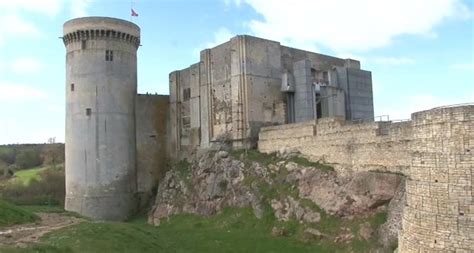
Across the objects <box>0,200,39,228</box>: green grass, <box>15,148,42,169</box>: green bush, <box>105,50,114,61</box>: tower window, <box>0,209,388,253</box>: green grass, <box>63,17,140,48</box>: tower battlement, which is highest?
<box>63,17,140,48</box>: tower battlement

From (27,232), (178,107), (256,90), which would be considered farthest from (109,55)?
(27,232)

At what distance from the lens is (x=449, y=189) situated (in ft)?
46.9

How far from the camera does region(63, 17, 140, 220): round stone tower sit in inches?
1426

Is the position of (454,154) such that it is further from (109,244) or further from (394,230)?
(109,244)

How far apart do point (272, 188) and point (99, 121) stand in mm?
16519

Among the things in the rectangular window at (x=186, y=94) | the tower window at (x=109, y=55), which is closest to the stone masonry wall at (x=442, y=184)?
the rectangular window at (x=186, y=94)

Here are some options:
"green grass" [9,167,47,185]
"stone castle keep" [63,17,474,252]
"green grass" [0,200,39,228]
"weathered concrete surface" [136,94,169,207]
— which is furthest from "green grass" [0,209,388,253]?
"green grass" [9,167,47,185]

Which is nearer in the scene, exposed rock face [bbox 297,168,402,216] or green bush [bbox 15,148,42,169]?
exposed rock face [bbox 297,168,402,216]

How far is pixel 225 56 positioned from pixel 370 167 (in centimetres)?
1582

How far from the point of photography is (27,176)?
56688 millimetres

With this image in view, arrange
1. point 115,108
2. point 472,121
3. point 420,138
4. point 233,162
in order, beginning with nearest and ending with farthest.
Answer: point 472,121
point 420,138
point 233,162
point 115,108

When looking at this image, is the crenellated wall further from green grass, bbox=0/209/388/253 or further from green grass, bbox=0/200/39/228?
green grass, bbox=0/200/39/228

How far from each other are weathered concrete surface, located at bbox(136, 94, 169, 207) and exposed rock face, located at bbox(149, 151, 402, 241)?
3143 millimetres

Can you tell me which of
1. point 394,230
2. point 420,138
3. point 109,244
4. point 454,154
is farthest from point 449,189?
point 109,244
